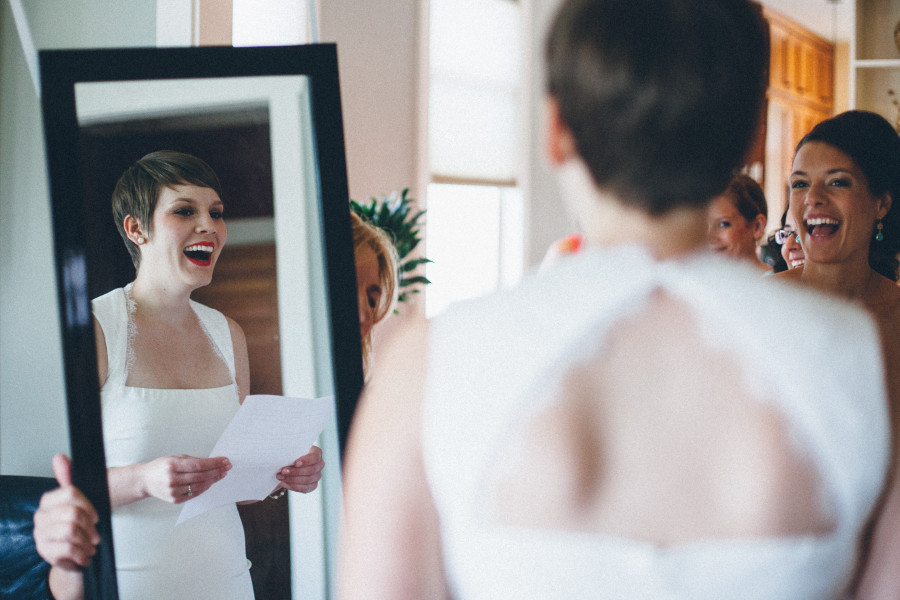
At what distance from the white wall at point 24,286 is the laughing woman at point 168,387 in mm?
998

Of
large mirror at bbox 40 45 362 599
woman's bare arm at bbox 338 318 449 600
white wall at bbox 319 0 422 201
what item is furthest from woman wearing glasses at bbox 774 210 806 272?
woman's bare arm at bbox 338 318 449 600

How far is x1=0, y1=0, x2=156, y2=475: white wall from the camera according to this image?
81.3 inches

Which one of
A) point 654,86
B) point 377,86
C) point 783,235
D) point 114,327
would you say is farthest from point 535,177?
point 654,86

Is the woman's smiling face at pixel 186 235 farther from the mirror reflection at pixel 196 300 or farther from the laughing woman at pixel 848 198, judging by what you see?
the laughing woman at pixel 848 198

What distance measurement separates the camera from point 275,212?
4.35 ft

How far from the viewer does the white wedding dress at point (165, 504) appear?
1.19 metres

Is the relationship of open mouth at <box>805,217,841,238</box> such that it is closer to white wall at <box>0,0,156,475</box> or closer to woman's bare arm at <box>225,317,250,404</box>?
woman's bare arm at <box>225,317,250,404</box>

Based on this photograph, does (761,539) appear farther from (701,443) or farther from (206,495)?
(206,495)

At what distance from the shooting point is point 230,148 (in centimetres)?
131

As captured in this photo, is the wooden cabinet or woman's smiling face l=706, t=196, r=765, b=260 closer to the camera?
woman's smiling face l=706, t=196, r=765, b=260

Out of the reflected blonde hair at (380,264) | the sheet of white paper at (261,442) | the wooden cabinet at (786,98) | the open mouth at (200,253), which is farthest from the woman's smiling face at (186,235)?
the wooden cabinet at (786,98)

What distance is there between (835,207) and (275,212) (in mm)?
1497

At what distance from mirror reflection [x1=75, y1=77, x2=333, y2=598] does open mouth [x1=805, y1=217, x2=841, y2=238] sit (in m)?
1.38

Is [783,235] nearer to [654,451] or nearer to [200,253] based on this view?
[200,253]
